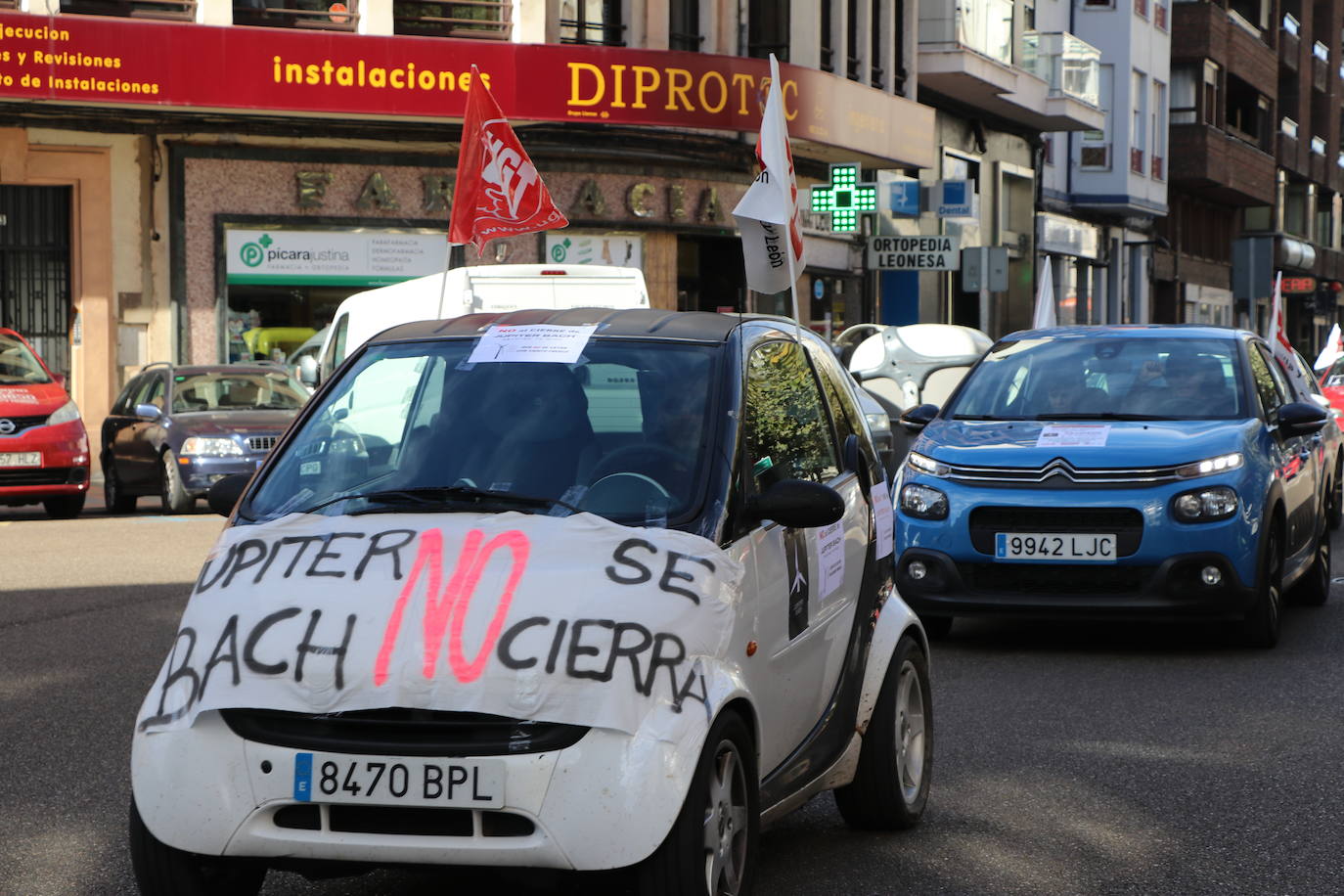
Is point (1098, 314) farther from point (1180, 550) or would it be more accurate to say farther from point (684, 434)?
point (684, 434)

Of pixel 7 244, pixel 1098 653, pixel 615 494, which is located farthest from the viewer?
pixel 7 244

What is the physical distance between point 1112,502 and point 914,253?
21720mm

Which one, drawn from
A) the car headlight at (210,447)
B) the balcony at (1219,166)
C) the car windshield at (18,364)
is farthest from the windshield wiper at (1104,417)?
the balcony at (1219,166)

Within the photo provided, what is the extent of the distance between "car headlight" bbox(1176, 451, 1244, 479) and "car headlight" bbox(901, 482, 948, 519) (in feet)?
3.61

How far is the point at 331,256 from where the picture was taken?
26.9m

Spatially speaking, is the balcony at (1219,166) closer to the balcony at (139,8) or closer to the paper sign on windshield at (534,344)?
the balcony at (139,8)

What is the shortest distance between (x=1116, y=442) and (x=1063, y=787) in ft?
11.1

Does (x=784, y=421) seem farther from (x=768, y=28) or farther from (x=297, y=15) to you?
(x=768, y=28)

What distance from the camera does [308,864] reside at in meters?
4.54

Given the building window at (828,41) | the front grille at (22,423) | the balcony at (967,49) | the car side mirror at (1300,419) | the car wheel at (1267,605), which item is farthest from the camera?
the balcony at (967,49)

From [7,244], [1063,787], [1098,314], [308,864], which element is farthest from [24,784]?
[1098,314]

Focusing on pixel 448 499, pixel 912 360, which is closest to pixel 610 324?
pixel 448 499

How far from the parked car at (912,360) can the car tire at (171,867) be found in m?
19.2

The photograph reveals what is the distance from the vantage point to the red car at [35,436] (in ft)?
58.6
